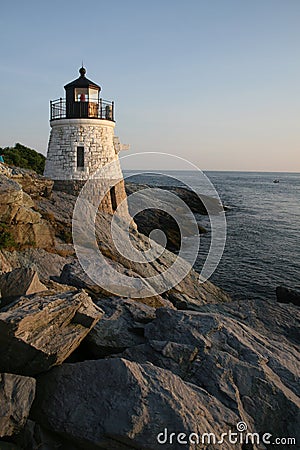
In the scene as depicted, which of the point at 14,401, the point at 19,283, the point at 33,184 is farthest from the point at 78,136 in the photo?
the point at 14,401

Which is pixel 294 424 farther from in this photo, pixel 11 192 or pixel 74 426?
pixel 11 192

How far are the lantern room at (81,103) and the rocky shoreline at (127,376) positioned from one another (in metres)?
16.3

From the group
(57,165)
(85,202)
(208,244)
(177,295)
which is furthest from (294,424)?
(208,244)

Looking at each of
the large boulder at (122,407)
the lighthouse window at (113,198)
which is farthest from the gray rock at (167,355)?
the lighthouse window at (113,198)

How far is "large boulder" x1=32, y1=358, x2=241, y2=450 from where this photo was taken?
4738 mm

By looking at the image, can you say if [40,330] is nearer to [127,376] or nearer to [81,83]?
[127,376]

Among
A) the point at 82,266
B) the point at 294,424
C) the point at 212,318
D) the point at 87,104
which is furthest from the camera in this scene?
the point at 87,104

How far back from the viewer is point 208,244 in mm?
33938

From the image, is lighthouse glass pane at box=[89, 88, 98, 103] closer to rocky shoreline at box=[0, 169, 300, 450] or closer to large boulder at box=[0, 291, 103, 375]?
rocky shoreline at box=[0, 169, 300, 450]

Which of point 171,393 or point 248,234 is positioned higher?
point 171,393

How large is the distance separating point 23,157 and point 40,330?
32259 millimetres

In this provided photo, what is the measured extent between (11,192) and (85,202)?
24.3 feet

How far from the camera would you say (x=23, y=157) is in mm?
34719

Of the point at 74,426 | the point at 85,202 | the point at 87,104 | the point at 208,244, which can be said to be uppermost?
the point at 87,104
